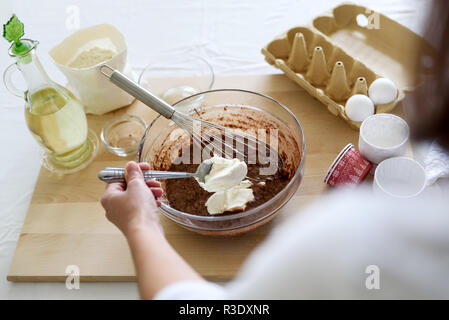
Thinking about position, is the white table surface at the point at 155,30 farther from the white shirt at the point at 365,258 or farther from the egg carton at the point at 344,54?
the white shirt at the point at 365,258

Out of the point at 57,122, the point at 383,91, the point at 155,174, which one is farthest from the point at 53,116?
the point at 383,91

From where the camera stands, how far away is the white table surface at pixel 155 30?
40.1 inches

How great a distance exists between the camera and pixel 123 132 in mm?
1000

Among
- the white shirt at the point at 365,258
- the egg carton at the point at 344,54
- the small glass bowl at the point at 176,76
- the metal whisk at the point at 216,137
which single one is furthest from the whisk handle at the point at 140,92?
A: the white shirt at the point at 365,258

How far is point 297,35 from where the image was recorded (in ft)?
3.25

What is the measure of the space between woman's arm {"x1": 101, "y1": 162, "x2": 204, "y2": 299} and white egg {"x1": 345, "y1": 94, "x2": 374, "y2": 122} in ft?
1.48

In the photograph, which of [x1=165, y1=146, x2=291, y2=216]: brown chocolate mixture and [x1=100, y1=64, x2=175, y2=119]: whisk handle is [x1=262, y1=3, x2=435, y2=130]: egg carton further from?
[x1=100, y1=64, x2=175, y2=119]: whisk handle

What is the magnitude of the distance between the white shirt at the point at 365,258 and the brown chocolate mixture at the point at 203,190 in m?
0.39

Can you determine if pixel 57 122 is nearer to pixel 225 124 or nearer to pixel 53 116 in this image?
pixel 53 116

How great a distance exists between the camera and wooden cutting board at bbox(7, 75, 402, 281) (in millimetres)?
793

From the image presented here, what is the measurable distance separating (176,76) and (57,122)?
35cm
